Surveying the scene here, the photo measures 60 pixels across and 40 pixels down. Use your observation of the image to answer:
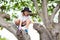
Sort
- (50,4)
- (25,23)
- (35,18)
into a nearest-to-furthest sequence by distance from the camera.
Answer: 1. (25,23)
2. (50,4)
3. (35,18)

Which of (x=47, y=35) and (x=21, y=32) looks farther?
(x=47, y=35)

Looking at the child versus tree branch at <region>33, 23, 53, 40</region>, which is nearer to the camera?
the child

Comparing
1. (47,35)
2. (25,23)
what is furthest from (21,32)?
(47,35)

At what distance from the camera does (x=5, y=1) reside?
9.65 meters

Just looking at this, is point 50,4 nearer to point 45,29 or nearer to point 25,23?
point 45,29

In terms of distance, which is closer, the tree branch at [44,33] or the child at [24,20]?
the child at [24,20]

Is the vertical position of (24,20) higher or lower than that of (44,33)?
higher

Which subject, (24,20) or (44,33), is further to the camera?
(44,33)

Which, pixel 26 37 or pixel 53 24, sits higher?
pixel 26 37

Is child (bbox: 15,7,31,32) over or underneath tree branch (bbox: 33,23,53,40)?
over

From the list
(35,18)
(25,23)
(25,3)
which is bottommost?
(35,18)

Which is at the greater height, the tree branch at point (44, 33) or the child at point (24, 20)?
the child at point (24, 20)

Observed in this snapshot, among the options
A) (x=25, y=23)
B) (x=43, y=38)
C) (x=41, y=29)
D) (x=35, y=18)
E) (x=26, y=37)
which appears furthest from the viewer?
(x=35, y=18)

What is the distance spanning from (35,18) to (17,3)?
1.16 m
